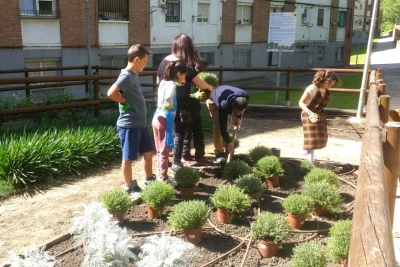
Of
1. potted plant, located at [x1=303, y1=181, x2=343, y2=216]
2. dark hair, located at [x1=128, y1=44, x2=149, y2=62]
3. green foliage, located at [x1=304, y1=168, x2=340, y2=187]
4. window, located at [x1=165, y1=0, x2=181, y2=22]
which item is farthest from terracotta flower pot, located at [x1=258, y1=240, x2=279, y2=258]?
window, located at [x1=165, y1=0, x2=181, y2=22]

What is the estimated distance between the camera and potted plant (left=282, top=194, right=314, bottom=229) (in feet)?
13.3

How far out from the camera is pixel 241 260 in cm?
351

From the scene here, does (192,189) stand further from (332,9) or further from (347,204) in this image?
(332,9)

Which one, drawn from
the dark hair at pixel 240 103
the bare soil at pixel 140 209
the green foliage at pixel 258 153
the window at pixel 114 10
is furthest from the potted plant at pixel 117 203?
the window at pixel 114 10

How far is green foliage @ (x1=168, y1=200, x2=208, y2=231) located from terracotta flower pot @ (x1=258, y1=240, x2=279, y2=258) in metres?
0.51

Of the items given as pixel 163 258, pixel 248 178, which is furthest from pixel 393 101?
pixel 163 258

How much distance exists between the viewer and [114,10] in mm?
17891

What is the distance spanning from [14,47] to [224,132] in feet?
37.0

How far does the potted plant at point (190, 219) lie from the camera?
3652 millimetres

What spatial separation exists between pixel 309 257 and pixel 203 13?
808 inches

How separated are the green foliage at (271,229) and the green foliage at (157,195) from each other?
91 centimetres

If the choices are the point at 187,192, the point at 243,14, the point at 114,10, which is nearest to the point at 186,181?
the point at 187,192

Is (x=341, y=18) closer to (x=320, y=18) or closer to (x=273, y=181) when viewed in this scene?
(x=320, y=18)

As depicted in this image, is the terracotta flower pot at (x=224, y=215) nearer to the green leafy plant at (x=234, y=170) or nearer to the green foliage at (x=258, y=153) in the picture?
the green leafy plant at (x=234, y=170)
